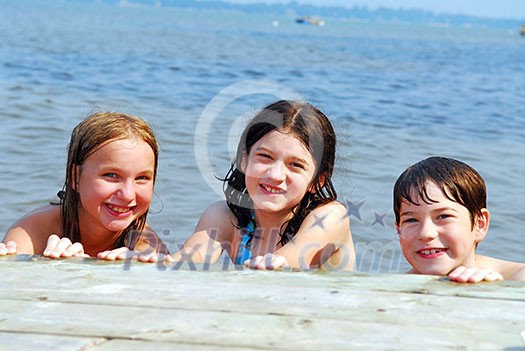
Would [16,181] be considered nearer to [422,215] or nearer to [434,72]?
[422,215]

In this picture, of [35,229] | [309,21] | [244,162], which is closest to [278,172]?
[244,162]

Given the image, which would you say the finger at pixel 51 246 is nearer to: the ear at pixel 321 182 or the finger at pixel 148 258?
the finger at pixel 148 258

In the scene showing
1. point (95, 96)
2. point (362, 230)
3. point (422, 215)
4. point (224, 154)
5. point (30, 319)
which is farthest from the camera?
point (95, 96)

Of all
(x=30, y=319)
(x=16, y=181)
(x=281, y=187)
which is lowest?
(x=16, y=181)

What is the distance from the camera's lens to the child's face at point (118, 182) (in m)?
3.70

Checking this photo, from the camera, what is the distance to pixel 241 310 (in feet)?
7.91

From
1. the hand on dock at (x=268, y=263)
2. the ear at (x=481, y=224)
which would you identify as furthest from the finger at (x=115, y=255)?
the ear at (x=481, y=224)

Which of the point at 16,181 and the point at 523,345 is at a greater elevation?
the point at 523,345

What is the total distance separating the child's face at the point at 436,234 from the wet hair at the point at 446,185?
0.08ft

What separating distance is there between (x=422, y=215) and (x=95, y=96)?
32.2ft

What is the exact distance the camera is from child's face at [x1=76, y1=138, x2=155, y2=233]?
12.1 ft

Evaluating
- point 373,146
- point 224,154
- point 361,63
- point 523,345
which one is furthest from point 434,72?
point 523,345

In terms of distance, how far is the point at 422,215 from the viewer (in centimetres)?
347

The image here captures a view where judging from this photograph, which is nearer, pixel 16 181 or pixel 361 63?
pixel 16 181
